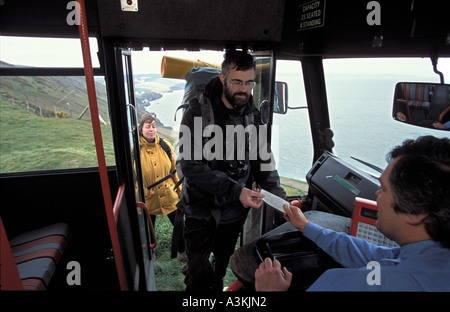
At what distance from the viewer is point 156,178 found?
3.76 meters

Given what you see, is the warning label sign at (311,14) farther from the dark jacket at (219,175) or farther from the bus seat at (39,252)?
the bus seat at (39,252)

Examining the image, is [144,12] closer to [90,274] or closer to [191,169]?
[191,169]

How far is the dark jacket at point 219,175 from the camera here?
215 centimetres

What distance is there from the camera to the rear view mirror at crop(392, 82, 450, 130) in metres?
2.12

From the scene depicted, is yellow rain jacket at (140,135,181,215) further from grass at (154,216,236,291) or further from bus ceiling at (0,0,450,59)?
bus ceiling at (0,0,450,59)

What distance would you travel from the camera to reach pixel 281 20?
7.13ft

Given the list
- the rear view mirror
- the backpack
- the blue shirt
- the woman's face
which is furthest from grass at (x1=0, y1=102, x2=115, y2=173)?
the blue shirt

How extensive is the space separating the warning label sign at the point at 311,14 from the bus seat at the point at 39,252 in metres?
2.99

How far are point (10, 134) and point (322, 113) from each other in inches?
373

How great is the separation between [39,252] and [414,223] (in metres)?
3.03

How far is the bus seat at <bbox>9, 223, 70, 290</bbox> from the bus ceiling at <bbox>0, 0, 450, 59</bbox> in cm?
192
